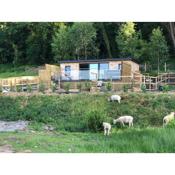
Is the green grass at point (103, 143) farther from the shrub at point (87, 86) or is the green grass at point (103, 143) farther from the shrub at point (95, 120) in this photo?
the shrub at point (87, 86)

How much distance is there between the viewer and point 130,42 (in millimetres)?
19219

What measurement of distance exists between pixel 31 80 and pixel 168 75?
4510 millimetres

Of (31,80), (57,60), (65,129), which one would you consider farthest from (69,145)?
(57,60)

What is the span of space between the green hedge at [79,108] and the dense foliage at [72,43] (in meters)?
3.98

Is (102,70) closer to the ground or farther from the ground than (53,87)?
farther from the ground

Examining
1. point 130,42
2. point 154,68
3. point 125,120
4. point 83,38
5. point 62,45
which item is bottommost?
point 125,120

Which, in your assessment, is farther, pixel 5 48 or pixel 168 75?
pixel 5 48

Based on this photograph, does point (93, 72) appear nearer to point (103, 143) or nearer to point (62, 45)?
point (62, 45)

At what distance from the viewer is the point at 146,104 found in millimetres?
13570

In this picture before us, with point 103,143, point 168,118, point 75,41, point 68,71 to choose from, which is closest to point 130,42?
point 75,41

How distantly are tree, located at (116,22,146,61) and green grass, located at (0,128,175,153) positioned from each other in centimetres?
866

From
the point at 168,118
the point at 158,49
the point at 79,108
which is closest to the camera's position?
the point at 168,118

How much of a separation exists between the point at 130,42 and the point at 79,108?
625cm
